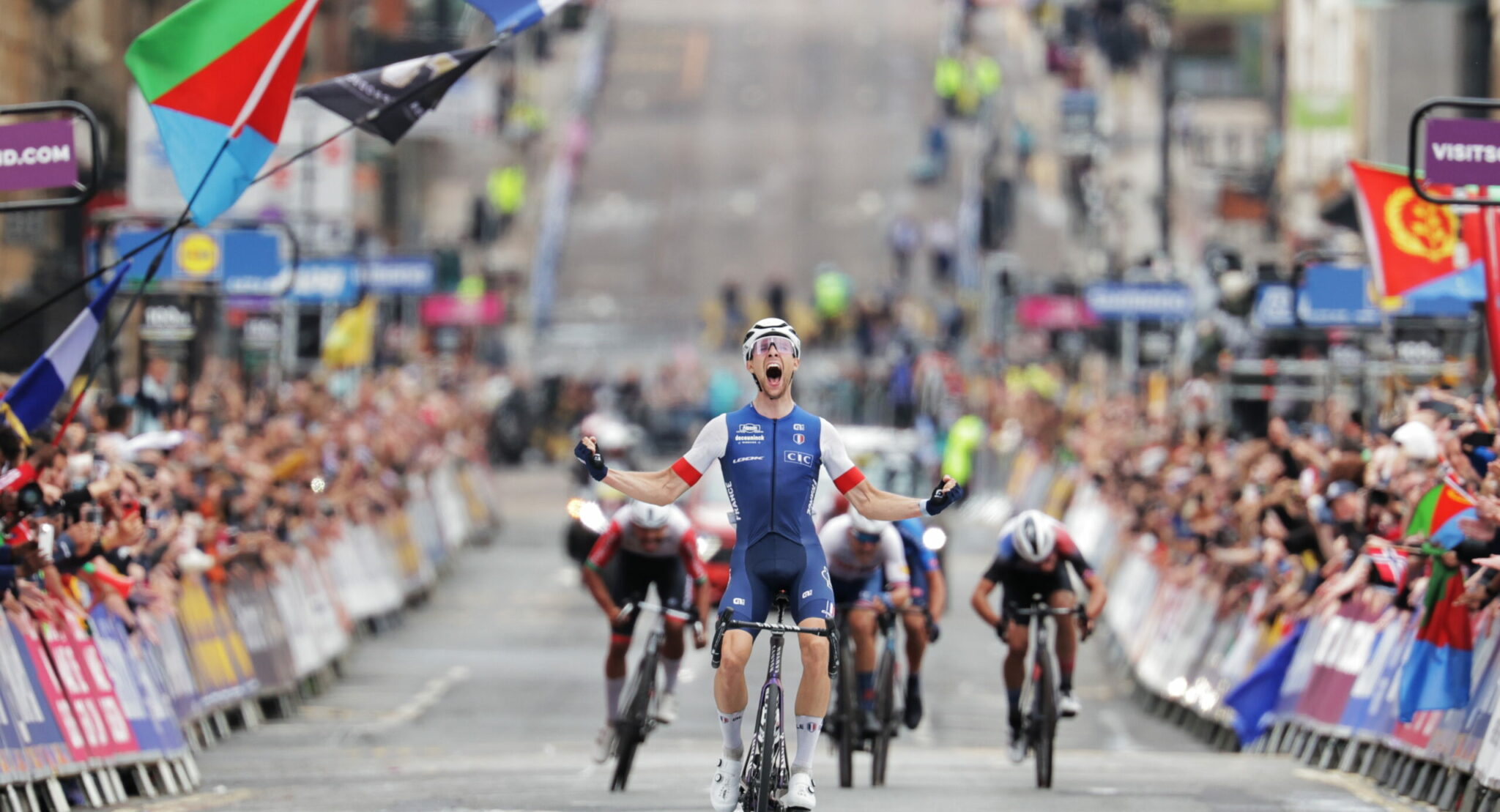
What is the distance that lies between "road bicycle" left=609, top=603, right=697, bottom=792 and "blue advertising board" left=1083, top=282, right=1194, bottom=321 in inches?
668

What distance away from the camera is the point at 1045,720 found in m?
15.3

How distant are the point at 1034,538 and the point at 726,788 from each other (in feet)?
15.1

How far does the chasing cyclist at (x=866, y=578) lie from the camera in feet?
51.1

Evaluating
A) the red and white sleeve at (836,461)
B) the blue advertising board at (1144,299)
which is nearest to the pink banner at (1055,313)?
the blue advertising board at (1144,299)

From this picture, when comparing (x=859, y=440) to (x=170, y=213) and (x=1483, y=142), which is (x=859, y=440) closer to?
(x=170, y=213)

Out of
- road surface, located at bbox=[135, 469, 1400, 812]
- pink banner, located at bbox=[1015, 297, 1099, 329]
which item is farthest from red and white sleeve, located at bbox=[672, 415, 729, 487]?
pink banner, located at bbox=[1015, 297, 1099, 329]

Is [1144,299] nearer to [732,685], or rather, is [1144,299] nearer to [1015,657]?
[1015,657]

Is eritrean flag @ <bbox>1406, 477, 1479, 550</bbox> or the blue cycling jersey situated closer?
the blue cycling jersey

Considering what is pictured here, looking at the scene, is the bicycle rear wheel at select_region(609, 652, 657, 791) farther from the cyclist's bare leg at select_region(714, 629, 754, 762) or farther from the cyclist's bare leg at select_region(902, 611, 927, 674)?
the cyclist's bare leg at select_region(714, 629, 754, 762)

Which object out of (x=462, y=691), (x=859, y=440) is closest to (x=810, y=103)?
(x=859, y=440)

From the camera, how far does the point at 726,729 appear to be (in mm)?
11797

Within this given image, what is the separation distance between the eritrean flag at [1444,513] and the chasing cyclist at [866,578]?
2.88 meters

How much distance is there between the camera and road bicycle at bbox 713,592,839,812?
11289mm

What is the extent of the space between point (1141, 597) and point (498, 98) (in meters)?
46.0
